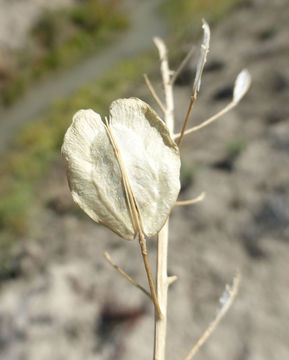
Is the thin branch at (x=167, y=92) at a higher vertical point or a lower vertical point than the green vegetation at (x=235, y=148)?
higher

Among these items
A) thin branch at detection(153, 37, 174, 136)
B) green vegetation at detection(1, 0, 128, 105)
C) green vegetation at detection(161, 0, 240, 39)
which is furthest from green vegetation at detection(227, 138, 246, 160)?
green vegetation at detection(1, 0, 128, 105)

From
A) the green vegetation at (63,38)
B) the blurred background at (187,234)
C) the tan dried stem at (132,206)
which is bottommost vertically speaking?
the blurred background at (187,234)

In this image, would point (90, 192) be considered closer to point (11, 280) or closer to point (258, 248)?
point (258, 248)

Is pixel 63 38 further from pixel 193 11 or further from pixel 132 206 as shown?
pixel 132 206

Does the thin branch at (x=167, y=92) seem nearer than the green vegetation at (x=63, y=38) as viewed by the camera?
Yes

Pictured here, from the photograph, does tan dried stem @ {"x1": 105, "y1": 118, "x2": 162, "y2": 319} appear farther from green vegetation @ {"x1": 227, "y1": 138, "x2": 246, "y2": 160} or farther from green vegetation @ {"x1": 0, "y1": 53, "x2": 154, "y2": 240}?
green vegetation @ {"x1": 0, "y1": 53, "x2": 154, "y2": 240}

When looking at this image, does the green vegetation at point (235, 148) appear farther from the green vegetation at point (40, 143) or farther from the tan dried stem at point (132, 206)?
the tan dried stem at point (132, 206)

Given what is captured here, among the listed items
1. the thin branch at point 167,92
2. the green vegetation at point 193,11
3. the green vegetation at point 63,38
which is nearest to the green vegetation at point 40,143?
the green vegetation at point 193,11
